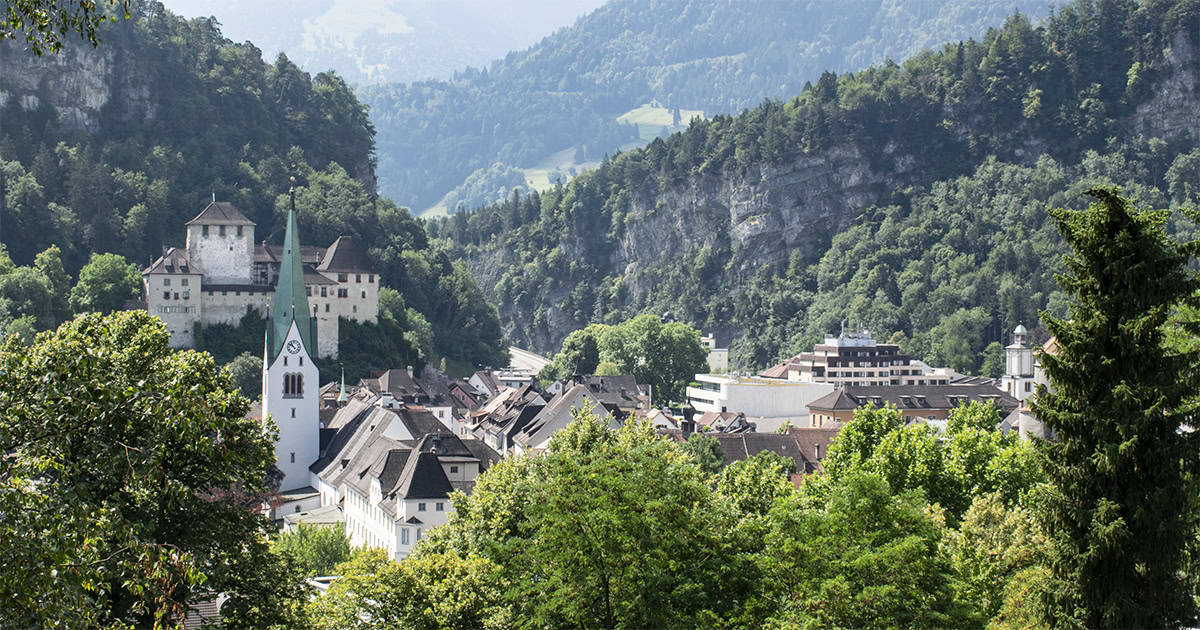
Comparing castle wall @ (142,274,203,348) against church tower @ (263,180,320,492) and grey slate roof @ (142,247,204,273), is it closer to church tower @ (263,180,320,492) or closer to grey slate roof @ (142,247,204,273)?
grey slate roof @ (142,247,204,273)

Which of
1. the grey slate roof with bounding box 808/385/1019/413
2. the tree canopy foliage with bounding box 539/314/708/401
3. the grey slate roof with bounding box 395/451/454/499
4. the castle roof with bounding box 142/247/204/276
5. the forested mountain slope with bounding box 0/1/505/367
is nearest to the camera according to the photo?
the grey slate roof with bounding box 395/451/454/499

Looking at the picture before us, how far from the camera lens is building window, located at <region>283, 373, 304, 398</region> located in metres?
96.2

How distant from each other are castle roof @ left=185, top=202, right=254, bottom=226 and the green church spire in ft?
48.2

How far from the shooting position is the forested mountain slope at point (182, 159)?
148m

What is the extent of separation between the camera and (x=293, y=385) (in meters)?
97.1

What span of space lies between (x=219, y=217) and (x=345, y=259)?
11.1m

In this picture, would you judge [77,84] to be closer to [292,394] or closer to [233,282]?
[233,282]

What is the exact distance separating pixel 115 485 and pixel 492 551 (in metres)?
12.4

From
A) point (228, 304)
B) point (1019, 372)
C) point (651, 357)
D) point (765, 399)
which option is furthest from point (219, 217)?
point (1019, 372)

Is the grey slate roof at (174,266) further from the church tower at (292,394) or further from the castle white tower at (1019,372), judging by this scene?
the castle white tower at (1019,372)

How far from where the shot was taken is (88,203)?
148375mm

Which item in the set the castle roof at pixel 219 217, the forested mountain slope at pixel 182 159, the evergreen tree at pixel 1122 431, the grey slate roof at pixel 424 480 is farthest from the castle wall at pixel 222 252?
the evergreen tree at pixel 1122 431

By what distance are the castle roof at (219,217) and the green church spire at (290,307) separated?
48.2ft

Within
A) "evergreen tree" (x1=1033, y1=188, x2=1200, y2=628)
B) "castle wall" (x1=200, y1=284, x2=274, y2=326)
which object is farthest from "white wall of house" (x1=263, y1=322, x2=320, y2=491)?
"evergreen tree" (x1=1033, y1=188, x2=1200, y2=628)
